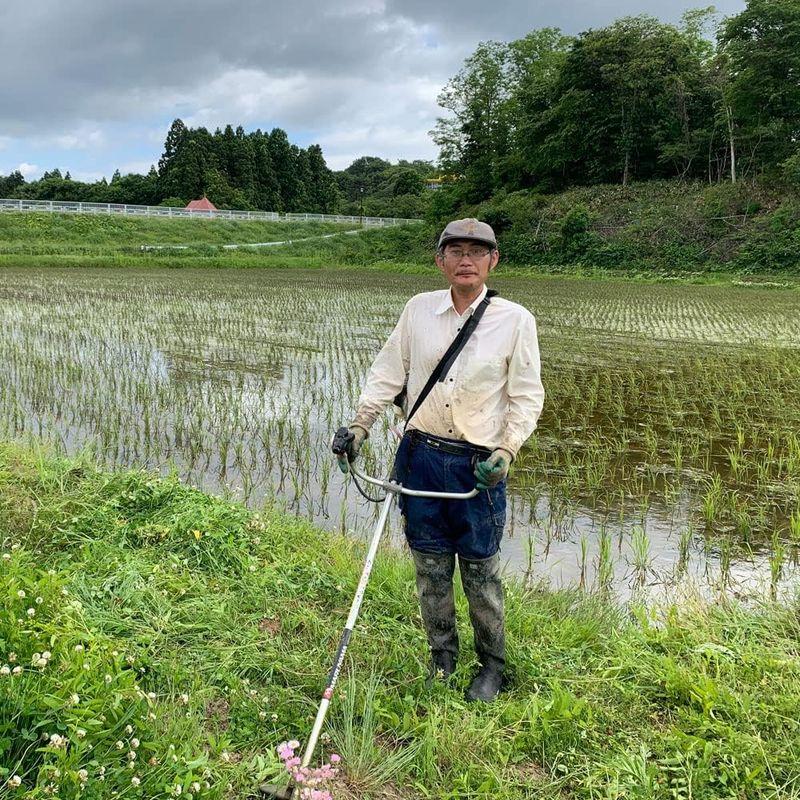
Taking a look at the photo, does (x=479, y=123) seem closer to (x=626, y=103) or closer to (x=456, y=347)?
(x=626, y=103)

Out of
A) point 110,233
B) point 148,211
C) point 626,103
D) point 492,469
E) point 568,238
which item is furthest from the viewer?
point 148,211

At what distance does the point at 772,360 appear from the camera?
9.16 m

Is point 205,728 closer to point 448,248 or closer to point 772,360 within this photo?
point 448,248

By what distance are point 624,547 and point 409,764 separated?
2.27m

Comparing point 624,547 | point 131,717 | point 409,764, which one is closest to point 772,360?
point 624,547

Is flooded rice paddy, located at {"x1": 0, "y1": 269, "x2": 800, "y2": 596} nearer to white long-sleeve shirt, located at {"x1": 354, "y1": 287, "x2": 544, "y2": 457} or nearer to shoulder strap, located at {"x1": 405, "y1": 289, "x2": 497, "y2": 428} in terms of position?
white long-sleeve shirt, located at {"x1": 354, "y1": 287, "x2": 544, "y2": 457}

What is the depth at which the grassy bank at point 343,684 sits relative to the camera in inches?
68.6

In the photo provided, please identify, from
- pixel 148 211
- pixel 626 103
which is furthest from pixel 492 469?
pixel 148 211

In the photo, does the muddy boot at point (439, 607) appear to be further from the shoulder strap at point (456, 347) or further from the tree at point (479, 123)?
the tree at point (479, 123)

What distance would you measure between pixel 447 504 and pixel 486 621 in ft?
1.59

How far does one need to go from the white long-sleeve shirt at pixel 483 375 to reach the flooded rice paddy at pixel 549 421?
5.06ft

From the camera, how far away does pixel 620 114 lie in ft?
108

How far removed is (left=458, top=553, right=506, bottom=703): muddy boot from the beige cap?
113 cm

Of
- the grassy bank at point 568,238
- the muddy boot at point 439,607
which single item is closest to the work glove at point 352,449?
the muddy boot at point 439,607
